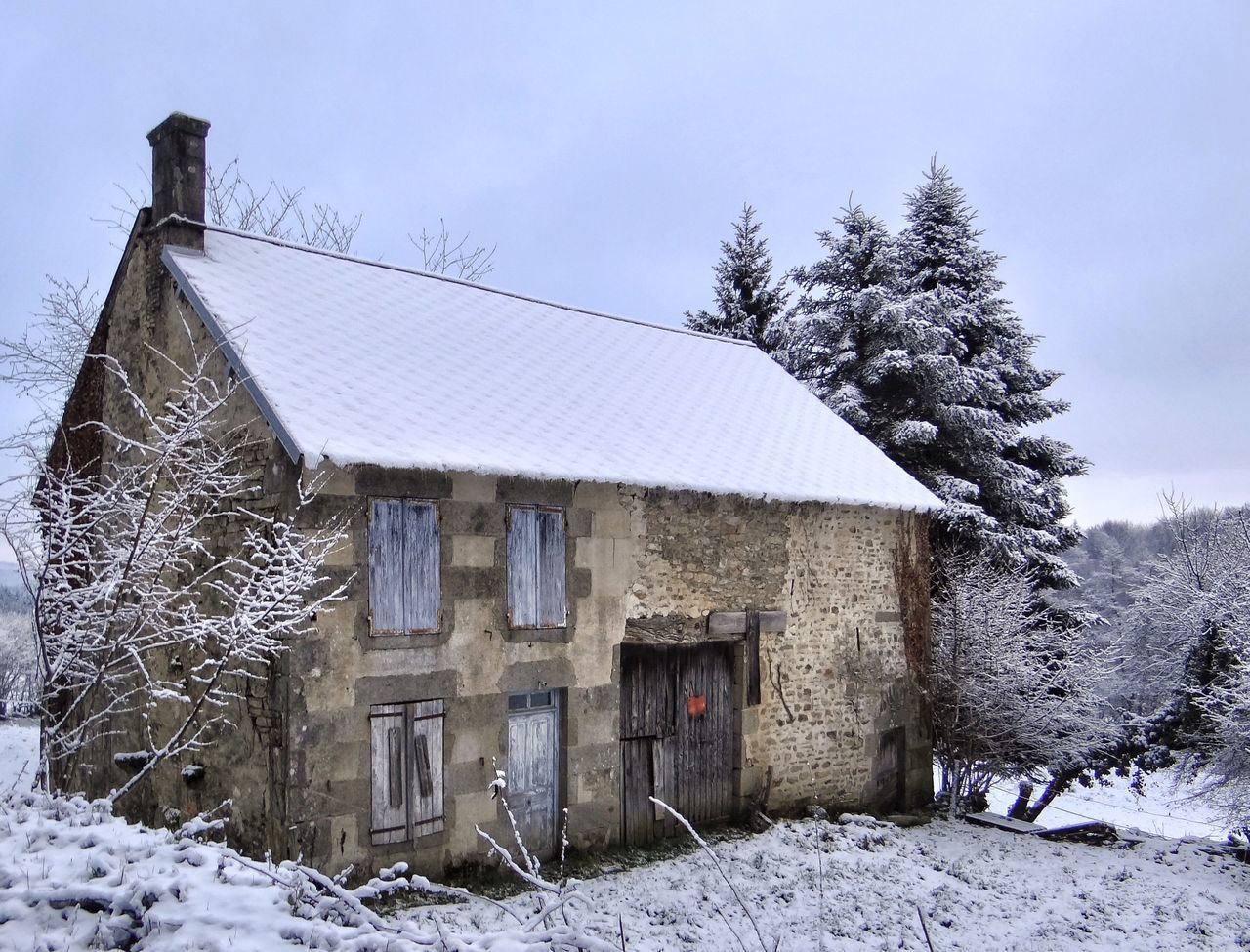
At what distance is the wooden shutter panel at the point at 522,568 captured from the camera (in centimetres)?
933

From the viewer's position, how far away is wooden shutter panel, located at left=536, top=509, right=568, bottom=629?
957 cm

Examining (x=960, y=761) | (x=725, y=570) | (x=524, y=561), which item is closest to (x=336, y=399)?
(x=524, y=561)

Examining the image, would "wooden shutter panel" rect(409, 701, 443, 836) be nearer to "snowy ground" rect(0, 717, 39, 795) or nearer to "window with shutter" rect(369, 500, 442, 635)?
"window with shutter" rect(369, 500, 442, 635)

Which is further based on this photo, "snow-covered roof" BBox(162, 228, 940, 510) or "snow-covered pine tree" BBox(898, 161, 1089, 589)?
"snow-covered pine tree" BBox(898, 161, 1089, 589)

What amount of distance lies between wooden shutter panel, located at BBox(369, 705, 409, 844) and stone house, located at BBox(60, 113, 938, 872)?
2 cm

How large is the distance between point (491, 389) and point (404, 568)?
260 cm

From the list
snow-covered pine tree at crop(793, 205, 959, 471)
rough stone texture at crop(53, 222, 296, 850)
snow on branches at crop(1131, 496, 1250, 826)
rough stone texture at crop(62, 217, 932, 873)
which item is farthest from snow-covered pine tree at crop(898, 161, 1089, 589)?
rough stone texture at crop(53, 222, 296, 850)

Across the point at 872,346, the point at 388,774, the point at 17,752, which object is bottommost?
the point at 17,752

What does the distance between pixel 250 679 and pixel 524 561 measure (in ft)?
8.56

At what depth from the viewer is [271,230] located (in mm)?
21531

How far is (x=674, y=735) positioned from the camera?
35.8 feet

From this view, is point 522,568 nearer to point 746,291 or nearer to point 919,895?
point 919,895

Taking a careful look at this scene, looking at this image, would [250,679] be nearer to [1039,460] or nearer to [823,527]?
[823,527]

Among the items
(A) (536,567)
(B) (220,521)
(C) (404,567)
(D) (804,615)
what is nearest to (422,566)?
(C) (404,567)
